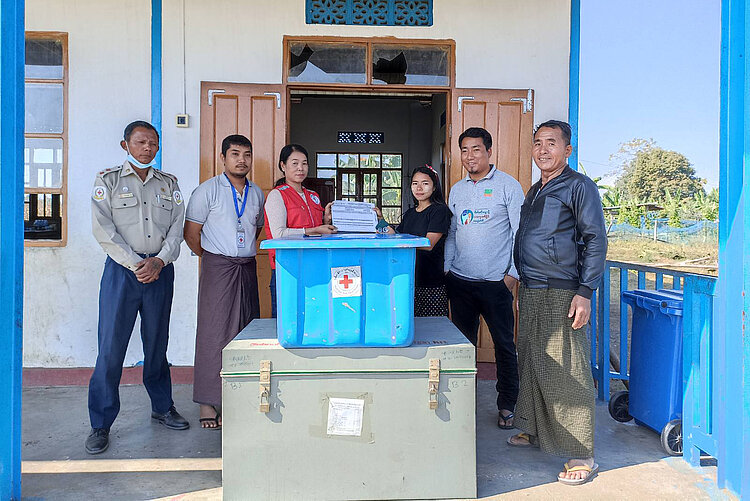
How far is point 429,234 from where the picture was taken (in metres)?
3.51

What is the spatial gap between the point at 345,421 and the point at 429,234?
1403mm

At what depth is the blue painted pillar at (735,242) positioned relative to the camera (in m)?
2.49

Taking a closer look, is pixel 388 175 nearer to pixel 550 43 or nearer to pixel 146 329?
pixel 550 43

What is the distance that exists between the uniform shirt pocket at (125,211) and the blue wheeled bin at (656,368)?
9.91 ft

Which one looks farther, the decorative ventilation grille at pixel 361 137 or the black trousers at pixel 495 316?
the decorative ventilation grille at pixel 361 137

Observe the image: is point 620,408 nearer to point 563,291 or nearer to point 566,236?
point 563,291

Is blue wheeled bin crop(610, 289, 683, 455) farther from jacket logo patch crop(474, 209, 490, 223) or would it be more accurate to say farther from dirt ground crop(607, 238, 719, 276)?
dirt ground crop(607, 238, 719, 276)

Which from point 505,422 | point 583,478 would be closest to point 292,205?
point 505,422

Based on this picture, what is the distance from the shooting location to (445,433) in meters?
2.51

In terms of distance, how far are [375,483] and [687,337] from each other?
1.80m

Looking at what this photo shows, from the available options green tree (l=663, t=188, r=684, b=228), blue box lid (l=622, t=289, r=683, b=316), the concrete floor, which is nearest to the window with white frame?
the concrete floor

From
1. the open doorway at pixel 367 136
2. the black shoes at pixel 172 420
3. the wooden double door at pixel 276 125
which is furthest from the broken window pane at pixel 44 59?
the open doorway at pixel 367 136

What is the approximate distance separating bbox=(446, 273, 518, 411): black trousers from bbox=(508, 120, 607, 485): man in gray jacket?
0.57 metres

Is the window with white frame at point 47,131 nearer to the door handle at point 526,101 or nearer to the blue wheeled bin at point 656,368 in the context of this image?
the door handle at point 526,101
